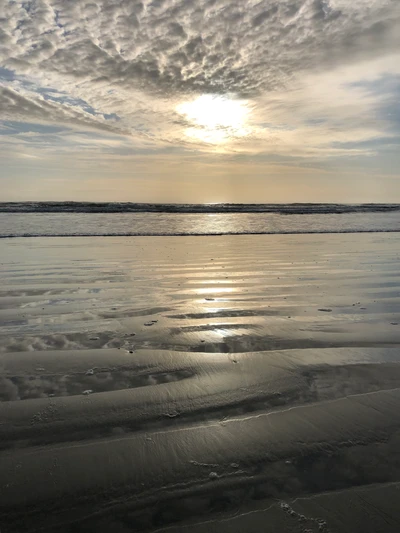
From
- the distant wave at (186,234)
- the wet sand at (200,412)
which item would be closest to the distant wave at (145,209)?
the distant wave at (186,234)

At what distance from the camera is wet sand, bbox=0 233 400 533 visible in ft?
7.13

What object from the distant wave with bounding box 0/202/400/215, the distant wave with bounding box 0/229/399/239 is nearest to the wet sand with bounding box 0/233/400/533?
the distant wave with bounding box 0/229/399/239

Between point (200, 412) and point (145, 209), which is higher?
point (145, 209)

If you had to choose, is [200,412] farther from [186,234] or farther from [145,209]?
[145,209]

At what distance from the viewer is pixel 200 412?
3.09m

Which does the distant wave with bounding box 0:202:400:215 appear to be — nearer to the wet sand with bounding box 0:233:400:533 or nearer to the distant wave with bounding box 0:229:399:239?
the distant wave with bounding box 0:229:399:239

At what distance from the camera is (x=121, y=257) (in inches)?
451

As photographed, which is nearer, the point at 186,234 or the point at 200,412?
the point at 200,412

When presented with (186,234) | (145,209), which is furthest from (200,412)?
(145,209)

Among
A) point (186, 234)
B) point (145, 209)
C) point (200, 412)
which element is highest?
point (145, 209)

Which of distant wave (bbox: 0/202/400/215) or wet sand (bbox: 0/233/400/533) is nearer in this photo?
wet sand (bbox: 0/233/400/533)

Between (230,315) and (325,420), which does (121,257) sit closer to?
(230,315)

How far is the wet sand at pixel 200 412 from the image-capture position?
217cm

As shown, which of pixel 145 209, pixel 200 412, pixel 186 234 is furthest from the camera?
pixel 145 209
